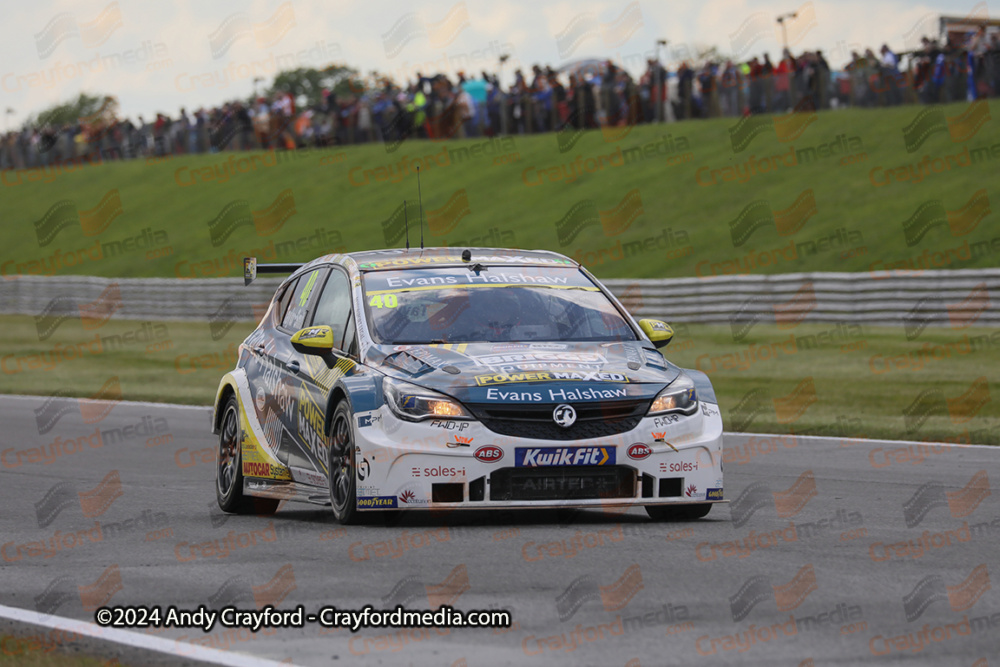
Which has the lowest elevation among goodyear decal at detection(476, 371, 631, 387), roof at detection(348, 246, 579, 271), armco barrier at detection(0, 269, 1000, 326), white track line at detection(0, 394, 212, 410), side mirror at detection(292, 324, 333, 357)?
armco barrier at detection(0, 269, 1000, 326)

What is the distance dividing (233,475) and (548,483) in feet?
8.27

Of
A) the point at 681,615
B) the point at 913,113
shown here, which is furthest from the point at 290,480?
the point at 913,113

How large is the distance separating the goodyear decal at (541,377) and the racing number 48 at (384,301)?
3.50 feet

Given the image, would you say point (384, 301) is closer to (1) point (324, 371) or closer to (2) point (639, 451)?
(1) point (324, 371)

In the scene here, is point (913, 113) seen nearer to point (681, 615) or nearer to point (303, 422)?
point (303, 422)

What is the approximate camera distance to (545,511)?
27.9 ft

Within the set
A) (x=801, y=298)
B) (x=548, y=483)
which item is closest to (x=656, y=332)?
(x=548, y=483)

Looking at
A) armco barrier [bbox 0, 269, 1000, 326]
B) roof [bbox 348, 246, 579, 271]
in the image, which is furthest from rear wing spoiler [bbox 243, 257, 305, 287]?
armco barrier [bbox 0, 269, 1000, 326]

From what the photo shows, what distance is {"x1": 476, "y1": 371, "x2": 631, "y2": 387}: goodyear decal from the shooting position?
7492 mm

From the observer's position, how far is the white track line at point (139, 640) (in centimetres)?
477

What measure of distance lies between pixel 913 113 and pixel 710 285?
10161 mm

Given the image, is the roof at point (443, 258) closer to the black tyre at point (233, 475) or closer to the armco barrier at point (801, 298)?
the black tyre at point (233, 475)

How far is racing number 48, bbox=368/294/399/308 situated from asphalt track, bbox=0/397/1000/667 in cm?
116

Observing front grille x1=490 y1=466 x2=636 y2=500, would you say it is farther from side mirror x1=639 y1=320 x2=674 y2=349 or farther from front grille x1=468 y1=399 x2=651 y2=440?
side mirror x1=639 y1=320 x2=674 y2=349
